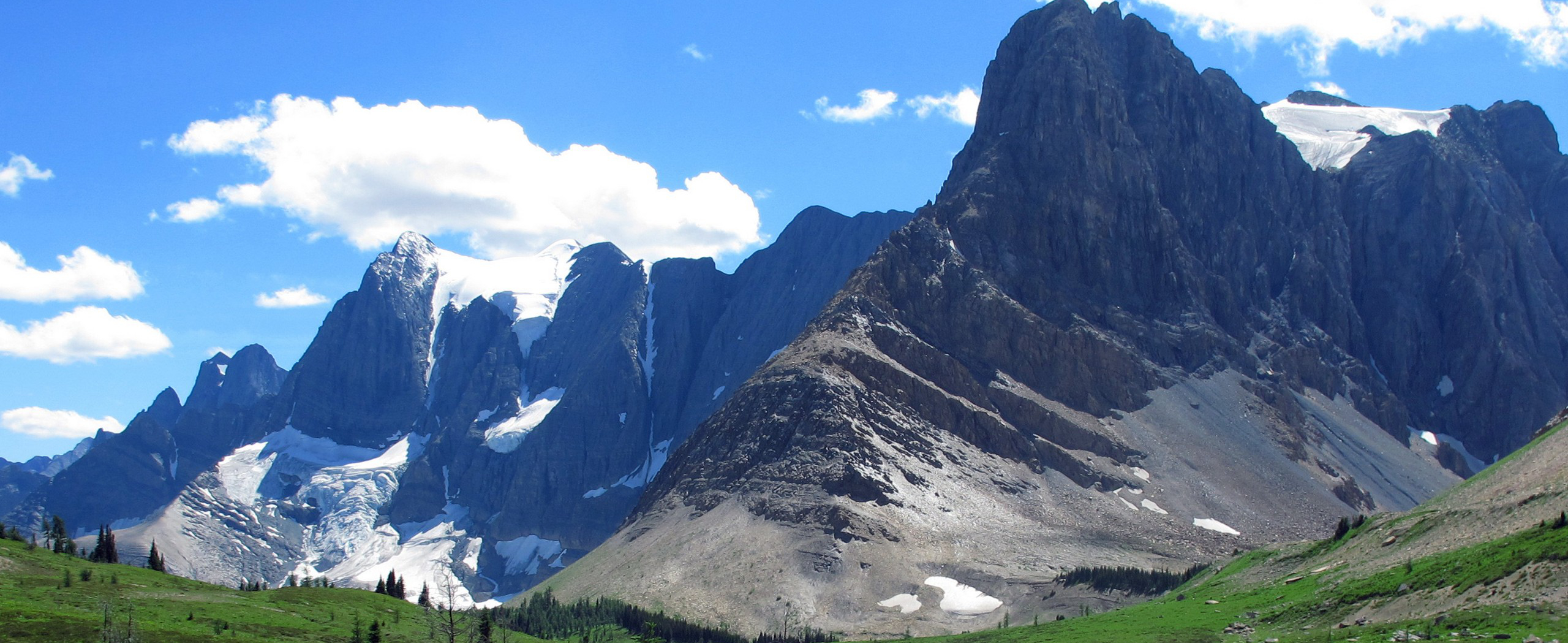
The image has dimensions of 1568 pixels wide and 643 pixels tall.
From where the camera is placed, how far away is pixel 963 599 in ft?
603

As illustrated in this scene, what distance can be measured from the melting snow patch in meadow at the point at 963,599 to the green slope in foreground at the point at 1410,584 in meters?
59.6

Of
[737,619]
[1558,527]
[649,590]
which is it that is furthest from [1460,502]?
[649,590]

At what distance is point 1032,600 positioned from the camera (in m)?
178

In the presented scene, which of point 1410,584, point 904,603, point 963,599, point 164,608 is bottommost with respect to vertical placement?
point 904,603

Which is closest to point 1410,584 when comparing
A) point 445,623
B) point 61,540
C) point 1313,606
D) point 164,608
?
point 1313,606

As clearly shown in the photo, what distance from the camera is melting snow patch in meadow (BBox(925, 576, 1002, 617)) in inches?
7077

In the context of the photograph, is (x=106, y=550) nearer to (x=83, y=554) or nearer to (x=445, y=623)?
(x=83, y=554)

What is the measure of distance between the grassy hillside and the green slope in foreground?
51.3 metres

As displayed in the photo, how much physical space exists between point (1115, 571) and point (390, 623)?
117 metres

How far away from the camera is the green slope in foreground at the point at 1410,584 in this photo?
218 feet

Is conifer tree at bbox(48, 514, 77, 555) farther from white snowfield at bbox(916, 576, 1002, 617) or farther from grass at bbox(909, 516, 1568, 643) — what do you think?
white snowfield at bbox(916, 576, 1002, 617)

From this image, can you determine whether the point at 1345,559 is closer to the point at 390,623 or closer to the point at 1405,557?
the point at 1405,557

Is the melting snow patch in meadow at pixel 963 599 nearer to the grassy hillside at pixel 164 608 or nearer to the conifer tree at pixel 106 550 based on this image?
the grassy hillside at pixel 164 608

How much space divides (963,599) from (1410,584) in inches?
4382
